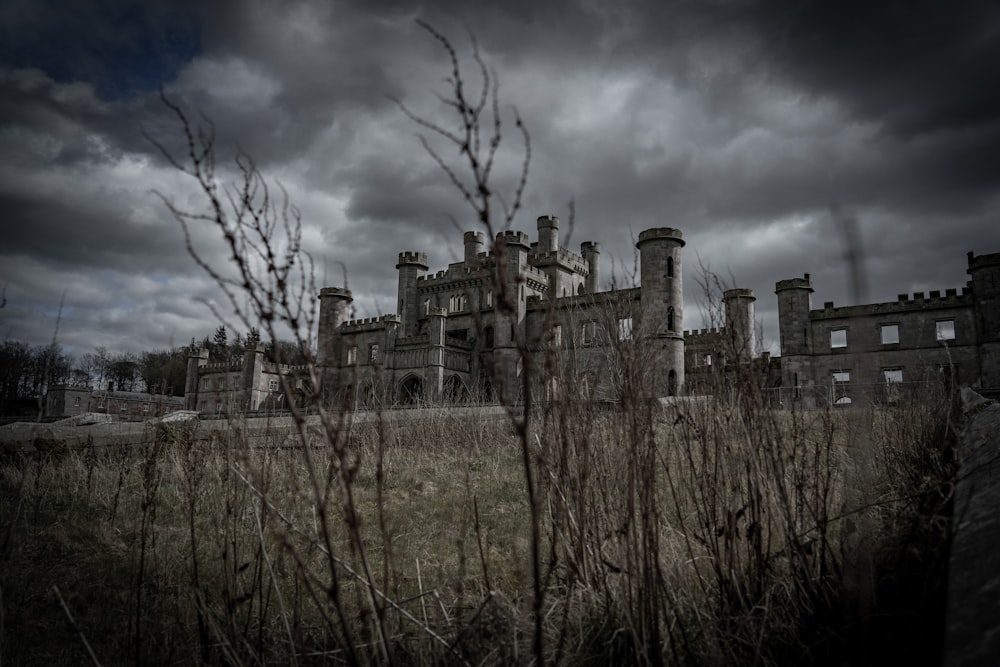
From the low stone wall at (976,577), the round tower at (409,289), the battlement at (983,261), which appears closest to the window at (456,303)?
the round tower at (409,289)

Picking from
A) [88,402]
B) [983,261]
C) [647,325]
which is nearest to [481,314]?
[647,325]

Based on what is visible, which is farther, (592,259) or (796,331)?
(592,259)

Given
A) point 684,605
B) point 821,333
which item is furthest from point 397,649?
point 821,333

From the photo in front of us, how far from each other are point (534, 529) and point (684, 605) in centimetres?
177

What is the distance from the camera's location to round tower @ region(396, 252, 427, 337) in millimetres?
32188

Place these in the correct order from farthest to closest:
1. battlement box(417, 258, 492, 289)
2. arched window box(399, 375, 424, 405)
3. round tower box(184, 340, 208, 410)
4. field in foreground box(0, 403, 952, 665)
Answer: round tower box(184, 340, 208, 410), battlement box(417, 258, 492, 289), arched window box(399, 375, 424, 405), field in foreground box(0, 403, 952, 665)

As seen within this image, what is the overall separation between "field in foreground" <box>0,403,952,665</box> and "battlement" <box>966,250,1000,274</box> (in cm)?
2517

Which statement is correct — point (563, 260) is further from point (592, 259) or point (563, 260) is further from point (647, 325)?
point (647, 325)

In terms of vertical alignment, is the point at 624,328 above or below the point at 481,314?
below

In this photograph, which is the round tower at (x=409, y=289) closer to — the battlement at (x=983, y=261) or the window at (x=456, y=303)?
the window at (x=456, y=303)

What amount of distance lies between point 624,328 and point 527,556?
2110mm

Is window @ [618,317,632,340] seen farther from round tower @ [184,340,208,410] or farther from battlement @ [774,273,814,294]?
round tower @ [184,340,208,410]

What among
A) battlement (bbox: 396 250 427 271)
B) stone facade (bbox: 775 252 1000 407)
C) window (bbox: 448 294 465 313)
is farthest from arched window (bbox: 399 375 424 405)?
stone facade (bbox: 775 252 1000 407)

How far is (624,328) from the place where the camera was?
3.31 m
